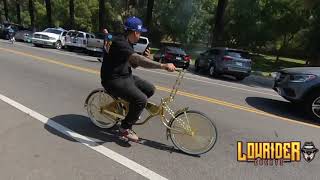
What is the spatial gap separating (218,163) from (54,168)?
219cm

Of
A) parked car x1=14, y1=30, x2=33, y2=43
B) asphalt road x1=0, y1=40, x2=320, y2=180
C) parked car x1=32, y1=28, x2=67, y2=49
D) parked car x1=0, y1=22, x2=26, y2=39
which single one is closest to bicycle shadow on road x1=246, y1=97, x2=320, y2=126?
asphalt road x1=0, y1=40, x2=320, y2=180

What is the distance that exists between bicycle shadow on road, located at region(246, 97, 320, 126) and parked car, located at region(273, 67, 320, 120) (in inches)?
10.7

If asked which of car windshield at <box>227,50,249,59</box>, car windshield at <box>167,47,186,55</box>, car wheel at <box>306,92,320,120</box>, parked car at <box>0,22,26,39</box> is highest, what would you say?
car wheel at <box>306,92,320,120</box>

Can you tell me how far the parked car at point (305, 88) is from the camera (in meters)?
9.75

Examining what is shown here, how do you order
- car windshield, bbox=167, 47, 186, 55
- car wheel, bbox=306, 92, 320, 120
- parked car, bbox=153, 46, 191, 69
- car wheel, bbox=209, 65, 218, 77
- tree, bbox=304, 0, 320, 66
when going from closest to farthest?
1. car wheel, bbox=306, 92, 320, 120
2. car wheel, bbox=209, 65, 218, 77
3. parked car, bbox=153, 46, 191, 69
4. car windshield, bbox=167, 47, 186, 55
5. tree, bbox=304, 0, 320, 66

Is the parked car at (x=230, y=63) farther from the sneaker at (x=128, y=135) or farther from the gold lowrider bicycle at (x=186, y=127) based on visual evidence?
the sneaker at (x=128, y=135)

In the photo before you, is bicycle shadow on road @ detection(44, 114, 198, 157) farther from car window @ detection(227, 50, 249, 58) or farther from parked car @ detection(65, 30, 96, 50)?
parked car @ detection(65, 30, 96, 50)

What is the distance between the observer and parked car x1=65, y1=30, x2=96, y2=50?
30466 millimetres

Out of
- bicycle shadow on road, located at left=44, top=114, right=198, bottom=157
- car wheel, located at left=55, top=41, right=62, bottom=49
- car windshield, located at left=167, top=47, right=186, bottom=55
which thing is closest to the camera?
bicycle shadow on road, located at left=44, top=114, right=198, bottom=157

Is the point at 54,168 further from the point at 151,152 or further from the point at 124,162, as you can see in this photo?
the point at 151,152

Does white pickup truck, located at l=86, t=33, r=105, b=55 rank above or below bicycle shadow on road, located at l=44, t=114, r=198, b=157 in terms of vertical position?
below

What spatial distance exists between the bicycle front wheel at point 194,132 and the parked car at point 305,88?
4537 mm

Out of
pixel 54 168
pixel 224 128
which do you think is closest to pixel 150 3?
pixel 224 128

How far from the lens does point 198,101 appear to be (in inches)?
417
